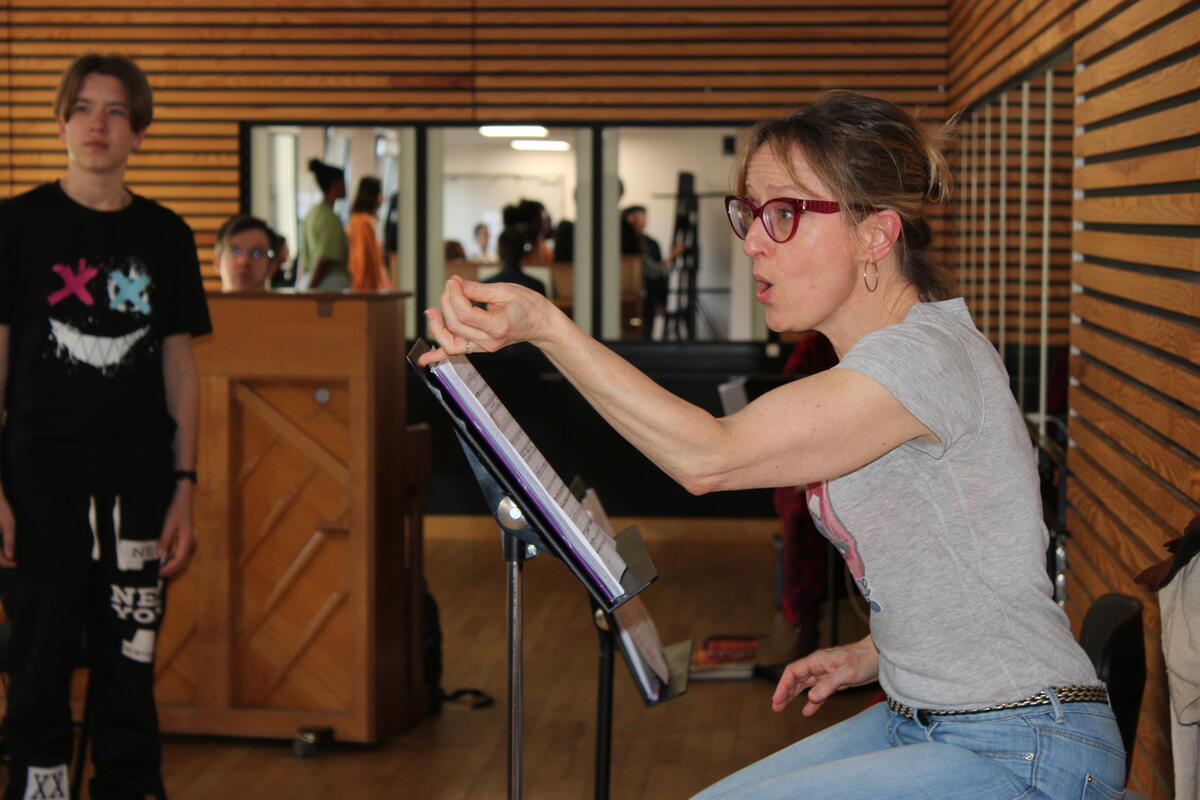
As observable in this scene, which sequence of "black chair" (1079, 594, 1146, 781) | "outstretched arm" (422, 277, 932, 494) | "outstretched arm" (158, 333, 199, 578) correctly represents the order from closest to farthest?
1. "outstretched arm" (422, 277, 932, 494)
2. "black chair" (1079, 594, 1146, 781)
3. "outstretched arm" (158, 333, 199, 578)

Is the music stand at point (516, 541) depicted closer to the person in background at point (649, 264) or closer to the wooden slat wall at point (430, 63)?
the person in background at point (649, 264)

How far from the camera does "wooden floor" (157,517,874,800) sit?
13.5ft

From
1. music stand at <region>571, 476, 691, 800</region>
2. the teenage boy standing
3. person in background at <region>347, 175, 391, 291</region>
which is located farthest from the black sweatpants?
person in background at <region>347, 175, 391, 291</region>

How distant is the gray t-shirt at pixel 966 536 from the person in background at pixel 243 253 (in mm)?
4114

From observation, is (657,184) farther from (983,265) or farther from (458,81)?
(983,265)

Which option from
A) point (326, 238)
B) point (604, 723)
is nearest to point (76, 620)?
point (604, 723)

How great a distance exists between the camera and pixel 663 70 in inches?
332

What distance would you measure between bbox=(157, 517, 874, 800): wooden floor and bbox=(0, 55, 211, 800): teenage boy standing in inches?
35.3

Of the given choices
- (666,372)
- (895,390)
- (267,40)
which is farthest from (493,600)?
(895,390)

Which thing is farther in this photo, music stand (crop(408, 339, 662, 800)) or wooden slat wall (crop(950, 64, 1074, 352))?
wooden slat wall (crop(950, 64, 1074, 352))

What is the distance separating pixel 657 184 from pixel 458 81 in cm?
139

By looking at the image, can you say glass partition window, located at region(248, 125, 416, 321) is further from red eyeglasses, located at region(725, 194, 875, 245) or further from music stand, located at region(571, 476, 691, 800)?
red eyeglasses, located at region(725, 194, 875, 245)

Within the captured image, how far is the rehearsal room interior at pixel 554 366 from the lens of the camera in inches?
124

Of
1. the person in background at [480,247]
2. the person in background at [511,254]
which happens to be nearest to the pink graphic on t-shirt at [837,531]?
the person in background at [511,254]
